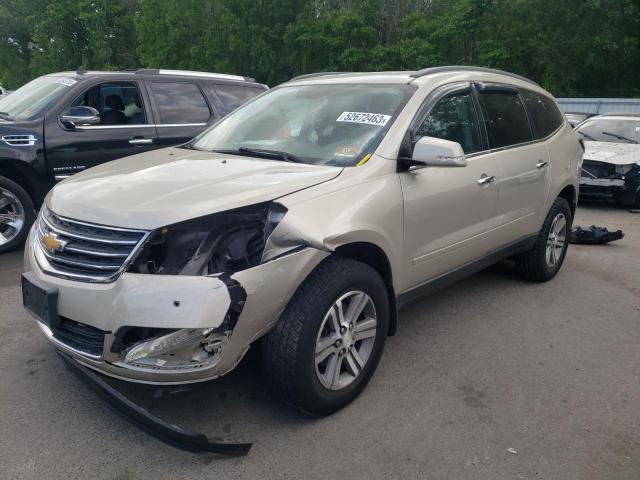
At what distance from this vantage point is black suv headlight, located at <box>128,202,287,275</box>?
2.57m

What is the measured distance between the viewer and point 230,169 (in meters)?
3.12

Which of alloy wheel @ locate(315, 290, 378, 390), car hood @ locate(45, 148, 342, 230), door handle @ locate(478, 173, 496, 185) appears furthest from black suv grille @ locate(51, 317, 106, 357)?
door handle @ locate(478, 173, 496, 185)

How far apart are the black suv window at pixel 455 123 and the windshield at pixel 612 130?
7285mm

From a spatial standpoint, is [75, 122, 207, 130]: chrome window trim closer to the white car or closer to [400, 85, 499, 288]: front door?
[400, 85, 499, 288]: front door

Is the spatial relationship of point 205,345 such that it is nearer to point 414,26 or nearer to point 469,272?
point 469,272

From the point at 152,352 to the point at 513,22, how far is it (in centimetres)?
3122

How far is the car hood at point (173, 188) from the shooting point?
101 inches

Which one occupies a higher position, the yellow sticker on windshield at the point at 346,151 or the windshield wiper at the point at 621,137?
the yellow sticker on windshield at the point at 346,151

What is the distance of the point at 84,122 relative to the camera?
18.2 feet

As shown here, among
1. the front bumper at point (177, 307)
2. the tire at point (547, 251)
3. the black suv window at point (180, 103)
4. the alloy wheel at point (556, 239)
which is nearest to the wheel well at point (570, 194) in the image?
the tire at point (547, 251)

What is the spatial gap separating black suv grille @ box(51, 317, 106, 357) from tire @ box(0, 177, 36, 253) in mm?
3357

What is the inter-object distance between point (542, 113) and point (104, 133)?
439 cm

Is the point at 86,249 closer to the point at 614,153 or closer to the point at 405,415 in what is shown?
the point at 405,415

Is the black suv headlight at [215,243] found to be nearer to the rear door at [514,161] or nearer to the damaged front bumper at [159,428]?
the damaged front bumper at [159,428]
